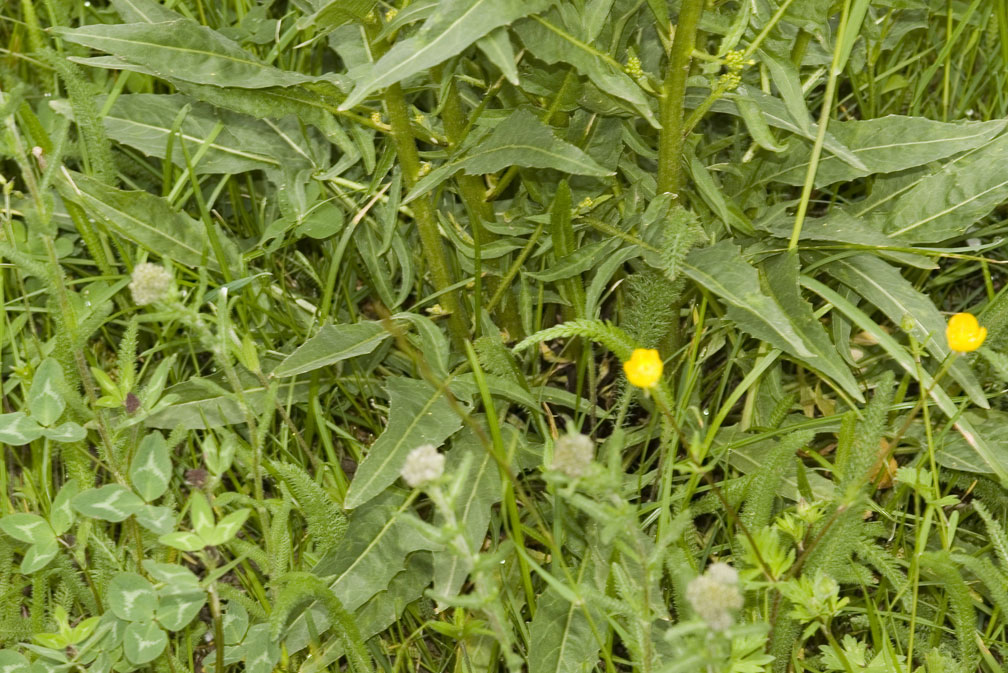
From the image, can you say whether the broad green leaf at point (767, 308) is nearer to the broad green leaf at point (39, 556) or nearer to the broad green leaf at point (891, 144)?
the broad green leaf at point (891, 144)

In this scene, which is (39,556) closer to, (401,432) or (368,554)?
(368,554)

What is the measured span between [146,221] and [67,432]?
69 cm

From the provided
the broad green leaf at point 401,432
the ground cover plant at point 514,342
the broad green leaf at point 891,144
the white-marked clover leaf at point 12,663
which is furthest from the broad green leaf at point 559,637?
the broad green leaf at point 891,144

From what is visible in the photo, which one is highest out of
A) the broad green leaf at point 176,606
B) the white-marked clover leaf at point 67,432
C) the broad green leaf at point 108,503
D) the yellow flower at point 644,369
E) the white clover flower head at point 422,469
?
the white clover flower head at point 422,469

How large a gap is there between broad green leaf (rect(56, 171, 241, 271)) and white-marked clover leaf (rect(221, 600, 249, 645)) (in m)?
0.90

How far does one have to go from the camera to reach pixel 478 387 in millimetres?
2262

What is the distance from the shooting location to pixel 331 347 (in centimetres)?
221

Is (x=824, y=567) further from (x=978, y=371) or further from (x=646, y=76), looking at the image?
(x=646, y=76)

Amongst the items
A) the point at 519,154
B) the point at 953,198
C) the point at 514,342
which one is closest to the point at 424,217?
the point at 519,154

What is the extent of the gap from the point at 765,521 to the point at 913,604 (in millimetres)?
317

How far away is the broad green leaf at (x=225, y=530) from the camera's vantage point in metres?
1.80

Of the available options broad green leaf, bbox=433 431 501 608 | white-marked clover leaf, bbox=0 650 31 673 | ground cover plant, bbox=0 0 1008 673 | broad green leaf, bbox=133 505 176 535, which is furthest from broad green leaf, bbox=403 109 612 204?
white-marked clover leaf, bbox=0 650 31 673

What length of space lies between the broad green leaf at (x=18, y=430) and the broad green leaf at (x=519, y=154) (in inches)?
36.2

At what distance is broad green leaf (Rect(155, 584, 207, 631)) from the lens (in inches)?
77.5
